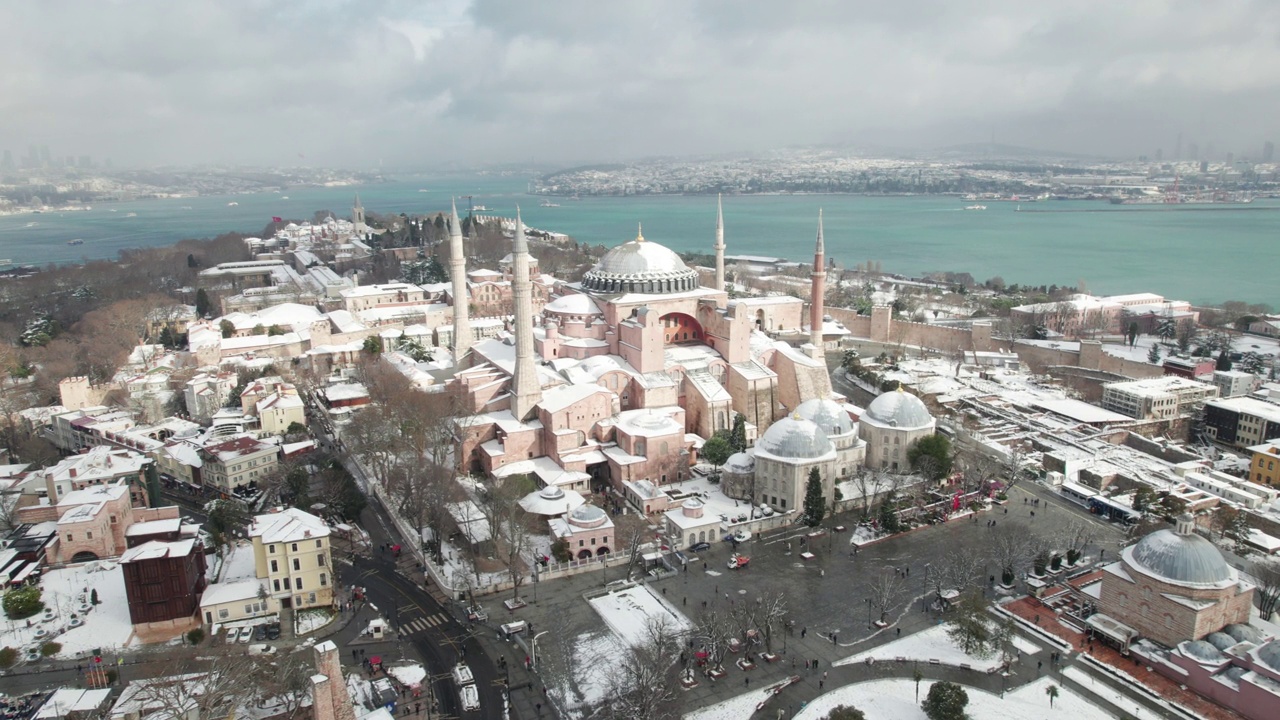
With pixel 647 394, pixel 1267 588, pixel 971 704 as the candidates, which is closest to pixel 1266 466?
pixel 1267 588

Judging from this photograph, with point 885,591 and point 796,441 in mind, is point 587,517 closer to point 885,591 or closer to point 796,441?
point 796,441

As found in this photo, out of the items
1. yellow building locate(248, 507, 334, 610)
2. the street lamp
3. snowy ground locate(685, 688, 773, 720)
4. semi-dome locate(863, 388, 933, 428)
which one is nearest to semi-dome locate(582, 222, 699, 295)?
semi-dome locate(863, 388, 933, 428)

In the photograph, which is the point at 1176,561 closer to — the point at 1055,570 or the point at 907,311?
the point at 1055,570

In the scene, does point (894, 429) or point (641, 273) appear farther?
point (641, 273)

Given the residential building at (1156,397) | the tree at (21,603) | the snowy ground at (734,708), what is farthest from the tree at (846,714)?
the residential building at (1156,397)

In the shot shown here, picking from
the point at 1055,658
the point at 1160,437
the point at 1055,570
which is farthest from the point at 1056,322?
the point at 1055,658

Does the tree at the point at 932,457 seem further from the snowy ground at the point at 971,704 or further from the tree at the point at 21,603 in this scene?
the tree at the point at 21,603

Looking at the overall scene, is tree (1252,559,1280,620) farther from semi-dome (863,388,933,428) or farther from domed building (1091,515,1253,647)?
semi-dome (863,388,933,428)
